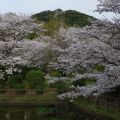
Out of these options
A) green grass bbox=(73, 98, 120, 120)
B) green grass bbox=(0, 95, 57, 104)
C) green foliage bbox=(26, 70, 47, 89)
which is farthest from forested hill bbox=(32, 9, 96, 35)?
green grass bbox=(73, 98, 120, 120)

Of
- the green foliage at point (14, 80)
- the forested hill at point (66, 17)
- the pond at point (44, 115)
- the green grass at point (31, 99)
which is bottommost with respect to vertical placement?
the pond at point (44, 115)

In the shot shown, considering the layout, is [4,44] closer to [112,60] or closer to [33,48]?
[33,48]

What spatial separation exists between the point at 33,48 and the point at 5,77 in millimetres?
4926

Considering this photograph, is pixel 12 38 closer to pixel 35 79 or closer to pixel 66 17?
pixel 35 79

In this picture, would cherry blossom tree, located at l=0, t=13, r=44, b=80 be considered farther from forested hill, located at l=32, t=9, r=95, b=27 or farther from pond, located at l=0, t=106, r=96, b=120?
forested hill, located at l=32, t=9, r=95, b=27

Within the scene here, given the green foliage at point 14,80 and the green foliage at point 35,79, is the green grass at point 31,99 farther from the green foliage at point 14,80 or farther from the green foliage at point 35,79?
the green foliage at point 14,80

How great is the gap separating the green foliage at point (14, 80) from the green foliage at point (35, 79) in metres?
1.17

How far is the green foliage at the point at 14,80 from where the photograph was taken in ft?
128

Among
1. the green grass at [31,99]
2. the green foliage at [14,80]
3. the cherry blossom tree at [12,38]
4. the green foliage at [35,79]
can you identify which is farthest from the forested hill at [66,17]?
the green grass at [31,99]

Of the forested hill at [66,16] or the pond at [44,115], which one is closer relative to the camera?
the pond at [44,115]

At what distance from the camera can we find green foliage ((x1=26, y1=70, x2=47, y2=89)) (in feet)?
124

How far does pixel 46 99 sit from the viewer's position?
3622 centimetres

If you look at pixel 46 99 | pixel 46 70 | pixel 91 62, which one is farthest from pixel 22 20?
pixel 91 62

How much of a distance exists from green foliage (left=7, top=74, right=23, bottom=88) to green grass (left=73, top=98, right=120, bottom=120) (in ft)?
25.2
